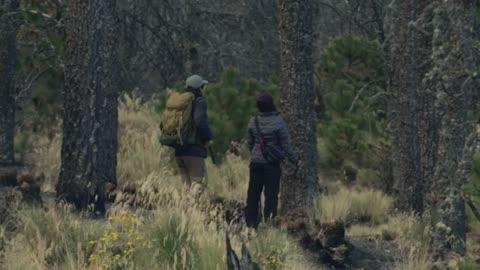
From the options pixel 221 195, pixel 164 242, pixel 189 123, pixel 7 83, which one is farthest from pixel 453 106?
pixel 7 83

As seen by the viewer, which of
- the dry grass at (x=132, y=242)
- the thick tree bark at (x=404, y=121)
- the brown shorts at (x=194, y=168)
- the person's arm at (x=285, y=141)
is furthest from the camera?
the thick tree bark at (x=404, y=121)

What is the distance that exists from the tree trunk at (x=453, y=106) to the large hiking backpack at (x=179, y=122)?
275cm

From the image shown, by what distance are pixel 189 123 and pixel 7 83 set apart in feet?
17.5

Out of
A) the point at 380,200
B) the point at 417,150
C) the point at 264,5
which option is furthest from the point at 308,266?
the point at 264,5

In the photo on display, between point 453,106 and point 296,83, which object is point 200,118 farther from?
point 453,106

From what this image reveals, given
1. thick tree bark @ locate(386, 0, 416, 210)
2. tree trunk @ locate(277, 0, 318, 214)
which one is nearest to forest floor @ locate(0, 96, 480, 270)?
tree trunk @ locate(277, 0, 318, 214)

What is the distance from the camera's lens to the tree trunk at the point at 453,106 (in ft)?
21.7

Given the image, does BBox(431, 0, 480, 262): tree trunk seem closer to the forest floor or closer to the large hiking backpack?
the forest floor

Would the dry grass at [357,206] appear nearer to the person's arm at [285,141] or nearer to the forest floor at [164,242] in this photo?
the forest floor at [164,242]

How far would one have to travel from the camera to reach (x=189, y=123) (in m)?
9.76

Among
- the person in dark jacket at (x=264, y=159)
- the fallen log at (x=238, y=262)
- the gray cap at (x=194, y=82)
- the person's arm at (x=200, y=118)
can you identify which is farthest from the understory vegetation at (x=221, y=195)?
the gray cap at (x=194, y=82)

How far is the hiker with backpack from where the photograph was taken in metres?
9.70

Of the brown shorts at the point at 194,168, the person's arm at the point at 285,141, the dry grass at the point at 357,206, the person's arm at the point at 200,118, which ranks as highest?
the person's arm at the point at 200,118

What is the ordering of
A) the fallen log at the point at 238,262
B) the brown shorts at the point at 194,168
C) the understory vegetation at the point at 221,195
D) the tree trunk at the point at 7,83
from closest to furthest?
the fallen log at the point at 238,262, the understory vegetation at the point at 221,195, the brown shorts at the point at 194,168, the tree trunk at the point at 7,83
